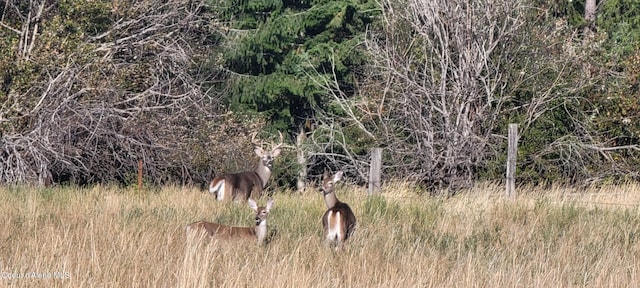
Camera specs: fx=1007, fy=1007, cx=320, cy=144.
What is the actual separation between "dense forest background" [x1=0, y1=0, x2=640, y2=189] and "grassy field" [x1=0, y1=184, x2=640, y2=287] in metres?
4.73

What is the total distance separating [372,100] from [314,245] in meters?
10.9

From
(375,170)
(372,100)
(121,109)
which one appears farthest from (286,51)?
(375,170)

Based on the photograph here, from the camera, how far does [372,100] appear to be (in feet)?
62.9

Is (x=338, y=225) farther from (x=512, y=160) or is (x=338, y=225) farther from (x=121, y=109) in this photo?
(x=121, y=109)

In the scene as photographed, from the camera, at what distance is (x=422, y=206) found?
39.2 feet

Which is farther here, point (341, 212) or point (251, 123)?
point (251, 123)

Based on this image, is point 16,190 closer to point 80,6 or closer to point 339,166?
point 80,6

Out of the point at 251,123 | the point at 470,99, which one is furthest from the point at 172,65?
the point at 470,99

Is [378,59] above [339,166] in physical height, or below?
above

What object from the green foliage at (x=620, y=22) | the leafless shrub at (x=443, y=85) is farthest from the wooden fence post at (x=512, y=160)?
the green foliage at (x=620, y=22)

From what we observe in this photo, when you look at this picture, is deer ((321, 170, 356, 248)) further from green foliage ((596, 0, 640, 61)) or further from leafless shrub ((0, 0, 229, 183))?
green foliage ((596, 0, 640, 61))

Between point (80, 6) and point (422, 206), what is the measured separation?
8.87m

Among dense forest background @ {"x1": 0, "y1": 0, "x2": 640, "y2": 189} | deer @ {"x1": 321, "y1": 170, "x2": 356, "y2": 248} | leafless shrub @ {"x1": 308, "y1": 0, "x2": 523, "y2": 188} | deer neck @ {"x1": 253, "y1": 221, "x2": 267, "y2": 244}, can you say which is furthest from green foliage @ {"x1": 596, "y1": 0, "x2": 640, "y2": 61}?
deer neck @ {"x1": 253, "y1": 221, "x2": 267, "y2": 244}

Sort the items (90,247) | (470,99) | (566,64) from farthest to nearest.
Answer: (566,64) < (470,99) < (90,247)
